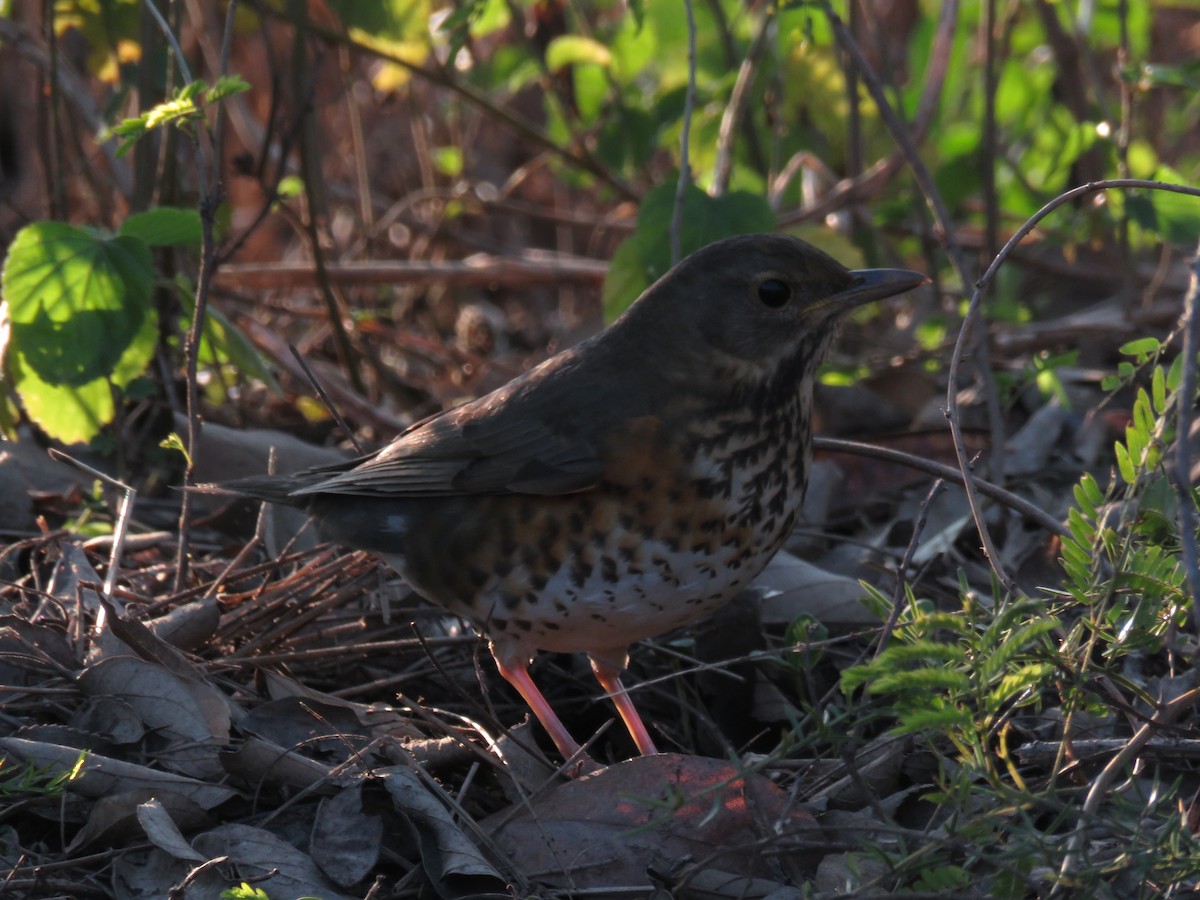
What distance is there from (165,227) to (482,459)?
121cm

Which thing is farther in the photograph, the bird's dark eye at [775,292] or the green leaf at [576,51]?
the green leaf at [576,51]

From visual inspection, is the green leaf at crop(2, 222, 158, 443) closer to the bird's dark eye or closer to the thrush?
the thrush

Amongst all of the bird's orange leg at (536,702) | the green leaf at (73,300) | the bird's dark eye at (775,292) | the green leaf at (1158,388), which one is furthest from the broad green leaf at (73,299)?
the green leaf at (1158,388)

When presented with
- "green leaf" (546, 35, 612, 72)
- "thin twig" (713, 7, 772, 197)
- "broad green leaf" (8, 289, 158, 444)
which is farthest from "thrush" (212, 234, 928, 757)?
"green leaf" (546, 35, 612, 72)

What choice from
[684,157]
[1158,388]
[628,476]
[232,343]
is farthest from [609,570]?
[232,343]

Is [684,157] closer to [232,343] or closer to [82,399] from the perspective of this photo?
[232,343]

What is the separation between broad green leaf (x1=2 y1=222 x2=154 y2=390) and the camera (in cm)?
404

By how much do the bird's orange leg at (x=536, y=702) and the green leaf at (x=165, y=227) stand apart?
59.9 inches

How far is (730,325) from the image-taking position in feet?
11.9

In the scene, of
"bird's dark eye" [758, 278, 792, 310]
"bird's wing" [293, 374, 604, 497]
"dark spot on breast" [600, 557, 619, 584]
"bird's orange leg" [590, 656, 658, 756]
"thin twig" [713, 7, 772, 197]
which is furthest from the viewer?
"thin twig" [713, 7, 772, 197]

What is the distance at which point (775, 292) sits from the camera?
3631 millimetres

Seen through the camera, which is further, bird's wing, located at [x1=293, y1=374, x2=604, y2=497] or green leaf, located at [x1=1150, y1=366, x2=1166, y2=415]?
bird's wing, located at [x1=293, y1=374, x2=604, y2=497]

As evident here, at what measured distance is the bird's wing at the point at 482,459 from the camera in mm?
3512

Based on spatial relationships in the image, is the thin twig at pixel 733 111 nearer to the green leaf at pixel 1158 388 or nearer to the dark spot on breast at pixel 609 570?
the dark spot on breast at pixel 609 570
